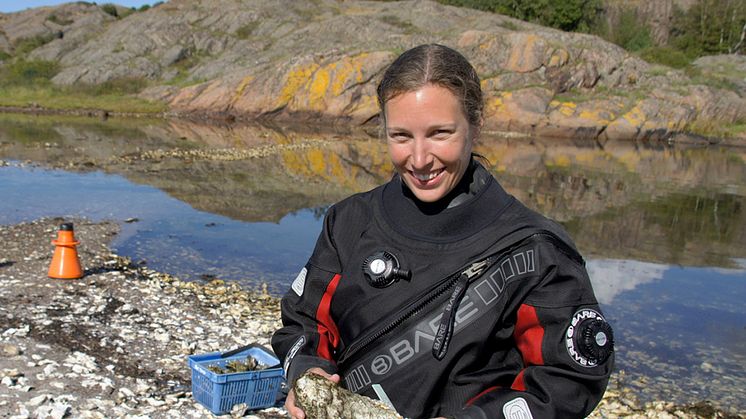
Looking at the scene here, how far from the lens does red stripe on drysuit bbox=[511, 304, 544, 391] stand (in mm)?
2707

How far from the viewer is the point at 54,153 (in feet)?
95.1

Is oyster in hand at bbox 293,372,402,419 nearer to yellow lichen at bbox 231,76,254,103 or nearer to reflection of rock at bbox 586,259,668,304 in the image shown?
reflection of rock at bbox 586,259,668,304

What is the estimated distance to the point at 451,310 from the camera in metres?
2.74

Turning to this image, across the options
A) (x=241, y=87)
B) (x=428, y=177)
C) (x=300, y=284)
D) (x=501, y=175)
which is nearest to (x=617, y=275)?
(x=300, y=284)

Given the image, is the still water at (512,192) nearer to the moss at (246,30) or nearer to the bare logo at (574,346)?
the bare logo at (574,346)

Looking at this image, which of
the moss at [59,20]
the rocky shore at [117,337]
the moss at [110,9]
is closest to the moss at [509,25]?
the moss at [110,9]

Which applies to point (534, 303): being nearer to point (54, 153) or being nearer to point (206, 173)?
point (206, 173)

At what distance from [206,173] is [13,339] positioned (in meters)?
17.3

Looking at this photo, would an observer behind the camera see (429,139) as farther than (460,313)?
Yes

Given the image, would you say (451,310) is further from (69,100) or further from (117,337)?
(69,100)

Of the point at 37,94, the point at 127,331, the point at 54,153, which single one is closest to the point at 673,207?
the point at 127,331

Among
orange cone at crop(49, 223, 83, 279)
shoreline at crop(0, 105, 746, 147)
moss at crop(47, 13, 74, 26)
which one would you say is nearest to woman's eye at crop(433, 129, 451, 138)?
orange cone at crop(49, 223, 83, 279)

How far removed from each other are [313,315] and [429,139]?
3.20 feet

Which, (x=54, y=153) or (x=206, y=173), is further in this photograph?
(x=54, y=153)
